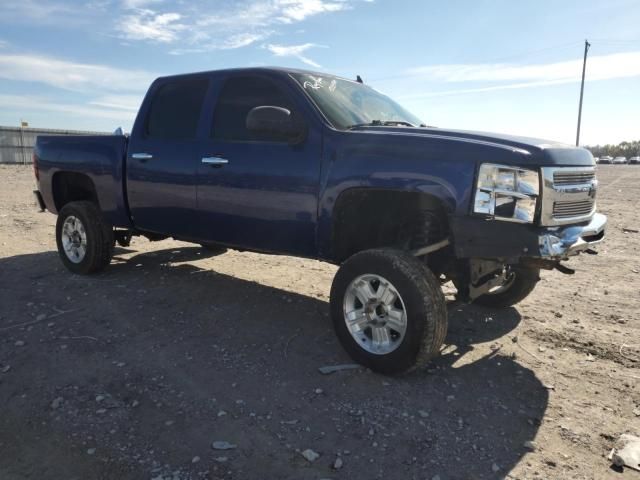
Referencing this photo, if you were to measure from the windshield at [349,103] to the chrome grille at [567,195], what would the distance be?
1.48m

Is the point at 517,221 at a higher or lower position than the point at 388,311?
higher

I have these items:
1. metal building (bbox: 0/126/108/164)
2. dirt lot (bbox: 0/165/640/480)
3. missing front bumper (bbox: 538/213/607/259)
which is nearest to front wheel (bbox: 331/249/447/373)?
dirt lot (bbox: 0/165/640/480)

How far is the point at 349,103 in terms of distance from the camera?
426 cm

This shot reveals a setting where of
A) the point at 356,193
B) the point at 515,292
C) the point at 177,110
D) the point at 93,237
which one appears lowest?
the point at 515,292

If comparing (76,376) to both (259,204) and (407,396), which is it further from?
(407,396)

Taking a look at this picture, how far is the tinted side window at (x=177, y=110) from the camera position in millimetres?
4789

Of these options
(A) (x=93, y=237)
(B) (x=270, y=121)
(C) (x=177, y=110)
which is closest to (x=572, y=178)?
(B) (x=270, y=121)

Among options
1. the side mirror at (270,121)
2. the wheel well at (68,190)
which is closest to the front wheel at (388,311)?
the side mirror at (270,121)

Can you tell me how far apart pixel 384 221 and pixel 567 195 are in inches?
50.9

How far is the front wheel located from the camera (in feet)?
10.6

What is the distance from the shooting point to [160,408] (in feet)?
9.99

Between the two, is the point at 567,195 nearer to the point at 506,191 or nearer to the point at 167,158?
the point at 506,191

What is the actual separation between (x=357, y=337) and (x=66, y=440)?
72.6 inches

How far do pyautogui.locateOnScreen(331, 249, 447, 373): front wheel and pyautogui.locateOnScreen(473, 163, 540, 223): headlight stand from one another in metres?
0.57
